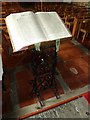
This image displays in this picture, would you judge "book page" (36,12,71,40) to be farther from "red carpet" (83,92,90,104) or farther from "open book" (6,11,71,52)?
"red carpet" (83,92,90,104)

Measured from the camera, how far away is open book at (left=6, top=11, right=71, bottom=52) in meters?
1.55

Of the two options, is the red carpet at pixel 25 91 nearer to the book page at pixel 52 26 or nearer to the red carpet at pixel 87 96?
the red carpet at pixel 87 96

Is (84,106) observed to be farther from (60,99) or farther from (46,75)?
(46,75)

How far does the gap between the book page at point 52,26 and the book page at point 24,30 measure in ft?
0.27

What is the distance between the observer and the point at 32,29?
1643 millimetres

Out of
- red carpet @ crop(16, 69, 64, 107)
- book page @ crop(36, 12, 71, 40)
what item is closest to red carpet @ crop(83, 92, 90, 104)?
red carpet @ crop(16, 69, 64, 107)

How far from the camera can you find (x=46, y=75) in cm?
250

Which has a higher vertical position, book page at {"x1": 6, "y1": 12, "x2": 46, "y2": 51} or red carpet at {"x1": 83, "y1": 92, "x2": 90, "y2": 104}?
Answer: book page at {"x1": 6, "y1": 12, "x2": 46, "y2": 51}

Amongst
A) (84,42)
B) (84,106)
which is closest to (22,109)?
(84,106)

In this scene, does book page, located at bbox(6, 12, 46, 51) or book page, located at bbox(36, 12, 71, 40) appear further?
book page, located at bbox(36, 12, 71, 40)

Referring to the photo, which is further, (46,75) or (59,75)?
(59,75)

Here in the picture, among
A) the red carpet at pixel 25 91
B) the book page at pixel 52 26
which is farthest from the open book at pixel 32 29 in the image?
the red carpet at pixel 25 91

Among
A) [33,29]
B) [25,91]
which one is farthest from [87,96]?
[33,29]

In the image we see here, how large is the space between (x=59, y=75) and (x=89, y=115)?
98cm
